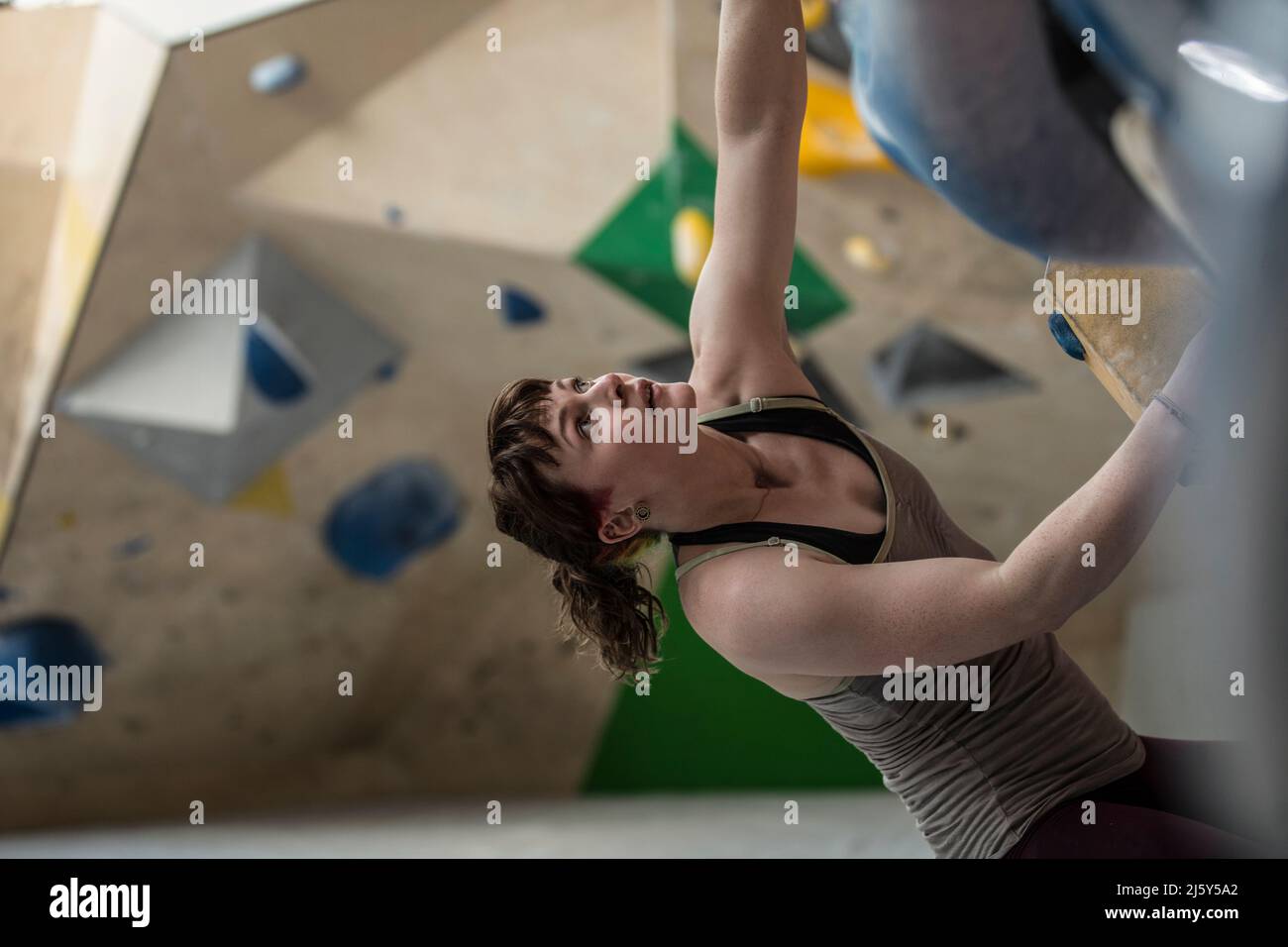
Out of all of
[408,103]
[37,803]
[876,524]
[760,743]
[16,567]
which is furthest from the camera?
[760,743]

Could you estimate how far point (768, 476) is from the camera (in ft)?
4.59

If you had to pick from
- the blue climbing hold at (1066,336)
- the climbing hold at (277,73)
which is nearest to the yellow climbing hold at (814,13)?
the climbing hold at (277,73)

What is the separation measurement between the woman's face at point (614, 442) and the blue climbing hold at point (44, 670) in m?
3.45

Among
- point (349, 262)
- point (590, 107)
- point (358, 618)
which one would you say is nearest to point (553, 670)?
point (358, 618)

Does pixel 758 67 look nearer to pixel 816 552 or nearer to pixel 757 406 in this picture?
pixel 757 406

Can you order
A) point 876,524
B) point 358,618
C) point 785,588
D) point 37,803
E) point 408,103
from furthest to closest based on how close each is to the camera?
point 358,618 < point 37,803 < point 408,103 < point 876,524 < point 785,588

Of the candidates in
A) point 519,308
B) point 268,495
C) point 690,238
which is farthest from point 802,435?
point 268,495

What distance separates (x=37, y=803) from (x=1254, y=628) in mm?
4372

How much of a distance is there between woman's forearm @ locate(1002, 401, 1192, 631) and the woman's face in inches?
15.7

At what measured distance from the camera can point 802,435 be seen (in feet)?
4.72

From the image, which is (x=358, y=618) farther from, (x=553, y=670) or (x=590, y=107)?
(x=590, y=107)
